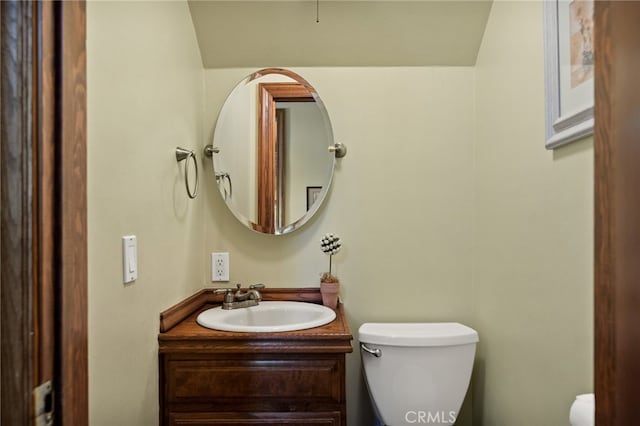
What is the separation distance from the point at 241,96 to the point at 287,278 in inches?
33.3

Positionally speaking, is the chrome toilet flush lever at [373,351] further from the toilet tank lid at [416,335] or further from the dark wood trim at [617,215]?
the dark wood trim at [617,215]

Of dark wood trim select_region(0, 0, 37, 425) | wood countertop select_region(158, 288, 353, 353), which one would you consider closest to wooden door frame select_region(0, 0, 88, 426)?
dark wood trim select_region(0, 0, 37, 425)

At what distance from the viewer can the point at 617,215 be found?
0.46 meters

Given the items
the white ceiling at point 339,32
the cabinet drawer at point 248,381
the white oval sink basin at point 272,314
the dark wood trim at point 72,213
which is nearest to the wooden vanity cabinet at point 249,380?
the cabinet drawer at point 248,381

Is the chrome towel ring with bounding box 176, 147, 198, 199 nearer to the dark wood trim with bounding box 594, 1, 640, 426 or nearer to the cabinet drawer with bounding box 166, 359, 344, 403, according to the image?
the cabinet drawer with bounding box 166, 359, 344, 403

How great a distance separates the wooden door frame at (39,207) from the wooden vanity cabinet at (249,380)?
0.63 m

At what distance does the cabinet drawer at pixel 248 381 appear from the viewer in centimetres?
119

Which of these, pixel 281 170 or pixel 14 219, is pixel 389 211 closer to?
pixel 281 170

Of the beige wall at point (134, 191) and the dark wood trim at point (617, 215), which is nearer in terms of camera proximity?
the dark wood trim at point (617, 215)

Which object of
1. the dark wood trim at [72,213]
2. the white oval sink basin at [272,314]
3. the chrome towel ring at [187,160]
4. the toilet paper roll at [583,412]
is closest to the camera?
the dark wood trim at [72,213]

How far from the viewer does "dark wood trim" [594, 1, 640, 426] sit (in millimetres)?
443

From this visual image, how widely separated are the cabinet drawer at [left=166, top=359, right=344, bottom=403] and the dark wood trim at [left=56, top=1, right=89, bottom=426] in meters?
0.60

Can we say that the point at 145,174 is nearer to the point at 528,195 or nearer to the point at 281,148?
the point at 281,148

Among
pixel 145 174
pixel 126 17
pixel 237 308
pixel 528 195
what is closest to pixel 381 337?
pixel 237 308
